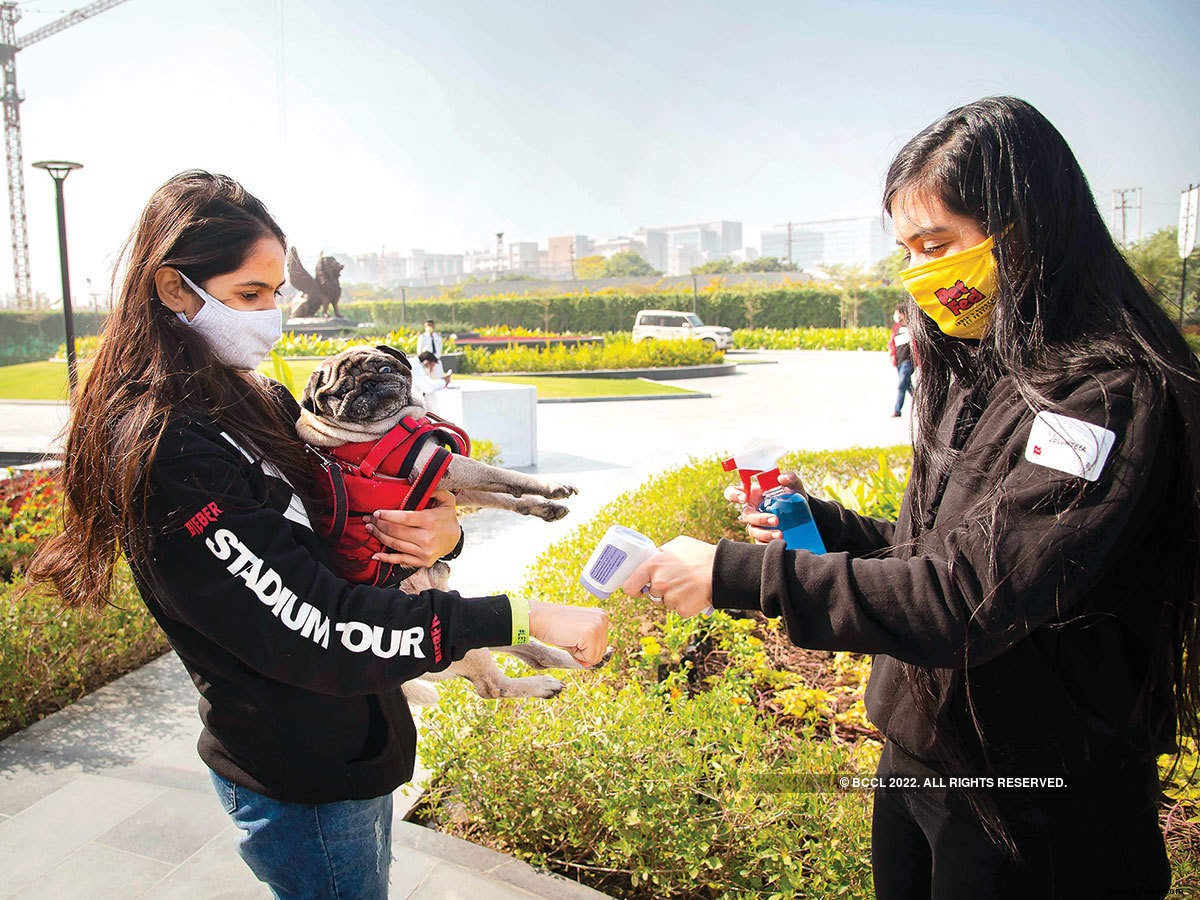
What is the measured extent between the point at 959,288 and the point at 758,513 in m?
0.71

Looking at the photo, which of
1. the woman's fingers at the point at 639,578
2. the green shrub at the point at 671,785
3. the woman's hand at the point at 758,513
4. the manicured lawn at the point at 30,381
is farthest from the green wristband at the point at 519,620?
the manicured lawn at the point at 30,381

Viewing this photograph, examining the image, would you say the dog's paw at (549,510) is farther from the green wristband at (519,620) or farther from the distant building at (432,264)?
the distant building at (432,264)

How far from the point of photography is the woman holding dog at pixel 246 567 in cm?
135

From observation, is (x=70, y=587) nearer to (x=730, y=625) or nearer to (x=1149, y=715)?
(x=1149, y=715)

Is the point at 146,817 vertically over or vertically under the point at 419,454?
under

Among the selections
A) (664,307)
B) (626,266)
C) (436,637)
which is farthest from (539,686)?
(626,266)

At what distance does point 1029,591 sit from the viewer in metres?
1.29

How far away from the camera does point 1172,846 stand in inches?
101

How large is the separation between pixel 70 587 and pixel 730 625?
3.32 meters

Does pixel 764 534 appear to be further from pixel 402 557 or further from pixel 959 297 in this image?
pixel 402 557

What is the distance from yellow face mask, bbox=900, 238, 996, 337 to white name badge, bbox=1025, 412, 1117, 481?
366 millimetres

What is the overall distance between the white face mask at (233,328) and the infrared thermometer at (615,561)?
0.83 meters

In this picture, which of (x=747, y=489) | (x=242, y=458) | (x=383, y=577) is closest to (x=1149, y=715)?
(x=747, y=489)

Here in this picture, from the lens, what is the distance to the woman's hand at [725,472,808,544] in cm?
197
